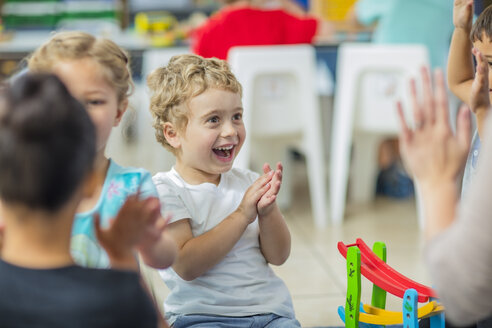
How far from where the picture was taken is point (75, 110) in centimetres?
82

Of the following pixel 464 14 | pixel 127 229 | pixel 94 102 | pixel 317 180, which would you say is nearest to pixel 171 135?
pixel 94 102

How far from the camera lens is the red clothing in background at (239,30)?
297cm

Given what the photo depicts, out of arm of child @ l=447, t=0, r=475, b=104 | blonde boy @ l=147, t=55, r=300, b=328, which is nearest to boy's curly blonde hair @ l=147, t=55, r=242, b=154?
blonde boy @ l=147, t=55, r=300, b=328

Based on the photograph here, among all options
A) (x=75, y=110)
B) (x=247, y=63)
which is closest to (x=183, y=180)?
(x=75, y=110)

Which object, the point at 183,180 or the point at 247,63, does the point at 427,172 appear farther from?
the point at 247,63

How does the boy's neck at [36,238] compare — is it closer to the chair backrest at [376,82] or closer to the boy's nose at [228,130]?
the boy's nose at [228,130]

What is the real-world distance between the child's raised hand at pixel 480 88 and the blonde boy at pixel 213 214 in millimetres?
396

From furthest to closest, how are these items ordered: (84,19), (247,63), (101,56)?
(84,19) < (247,63) < (101,56)

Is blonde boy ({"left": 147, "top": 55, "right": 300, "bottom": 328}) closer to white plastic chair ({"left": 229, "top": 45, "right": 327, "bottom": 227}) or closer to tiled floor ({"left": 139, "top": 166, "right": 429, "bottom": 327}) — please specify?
tiled floor ({"left": 139, "top": 166, "right": 429, "bottom": 327})

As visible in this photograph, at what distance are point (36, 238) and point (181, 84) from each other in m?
0.64

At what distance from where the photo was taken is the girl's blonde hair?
1.25 metres

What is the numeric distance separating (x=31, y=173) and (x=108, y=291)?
0.54 feet

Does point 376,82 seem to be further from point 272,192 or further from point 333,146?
point 272,192

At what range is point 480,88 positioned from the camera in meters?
1.20
